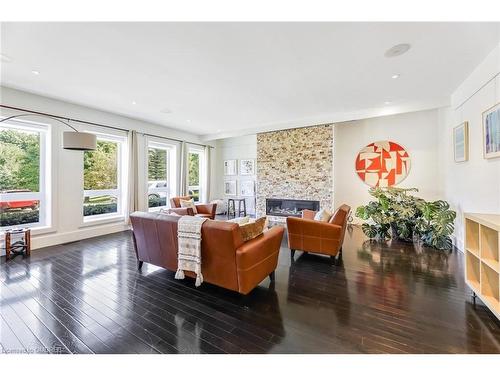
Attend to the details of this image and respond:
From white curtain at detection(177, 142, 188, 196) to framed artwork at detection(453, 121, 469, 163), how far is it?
257 inches

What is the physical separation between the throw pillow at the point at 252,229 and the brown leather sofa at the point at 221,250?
5 cm

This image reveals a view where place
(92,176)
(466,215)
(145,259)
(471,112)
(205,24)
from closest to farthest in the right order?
(205,24) < (466,215) < (145,259) < (471,112) < (92,176)

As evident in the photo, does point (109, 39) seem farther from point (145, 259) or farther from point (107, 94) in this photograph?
point (145, 259)

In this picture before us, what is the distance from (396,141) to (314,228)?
3894 millimetres

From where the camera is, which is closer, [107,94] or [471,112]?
[471,112]

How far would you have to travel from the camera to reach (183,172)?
7.03 m

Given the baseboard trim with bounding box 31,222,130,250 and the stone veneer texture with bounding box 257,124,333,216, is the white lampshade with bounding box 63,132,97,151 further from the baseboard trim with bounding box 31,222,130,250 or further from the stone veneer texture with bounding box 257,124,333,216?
the stone veneer texture with bounding box 257,124,333,216

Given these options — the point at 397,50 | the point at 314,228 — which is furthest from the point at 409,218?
the point at 397,50

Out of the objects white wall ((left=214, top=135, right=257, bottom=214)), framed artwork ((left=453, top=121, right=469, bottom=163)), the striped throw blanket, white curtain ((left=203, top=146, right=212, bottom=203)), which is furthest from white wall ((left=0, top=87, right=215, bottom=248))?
framed artwork ((left=453, top=121, right=469, bottom=163))

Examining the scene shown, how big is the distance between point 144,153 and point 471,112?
22.1 ft

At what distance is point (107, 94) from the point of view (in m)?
4.06

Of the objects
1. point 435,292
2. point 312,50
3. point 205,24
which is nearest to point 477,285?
point 435,292

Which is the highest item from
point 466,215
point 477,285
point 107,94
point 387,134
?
point 107,94

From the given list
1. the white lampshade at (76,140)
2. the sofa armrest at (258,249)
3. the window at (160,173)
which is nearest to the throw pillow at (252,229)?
the sofa armrest at (258,249)
